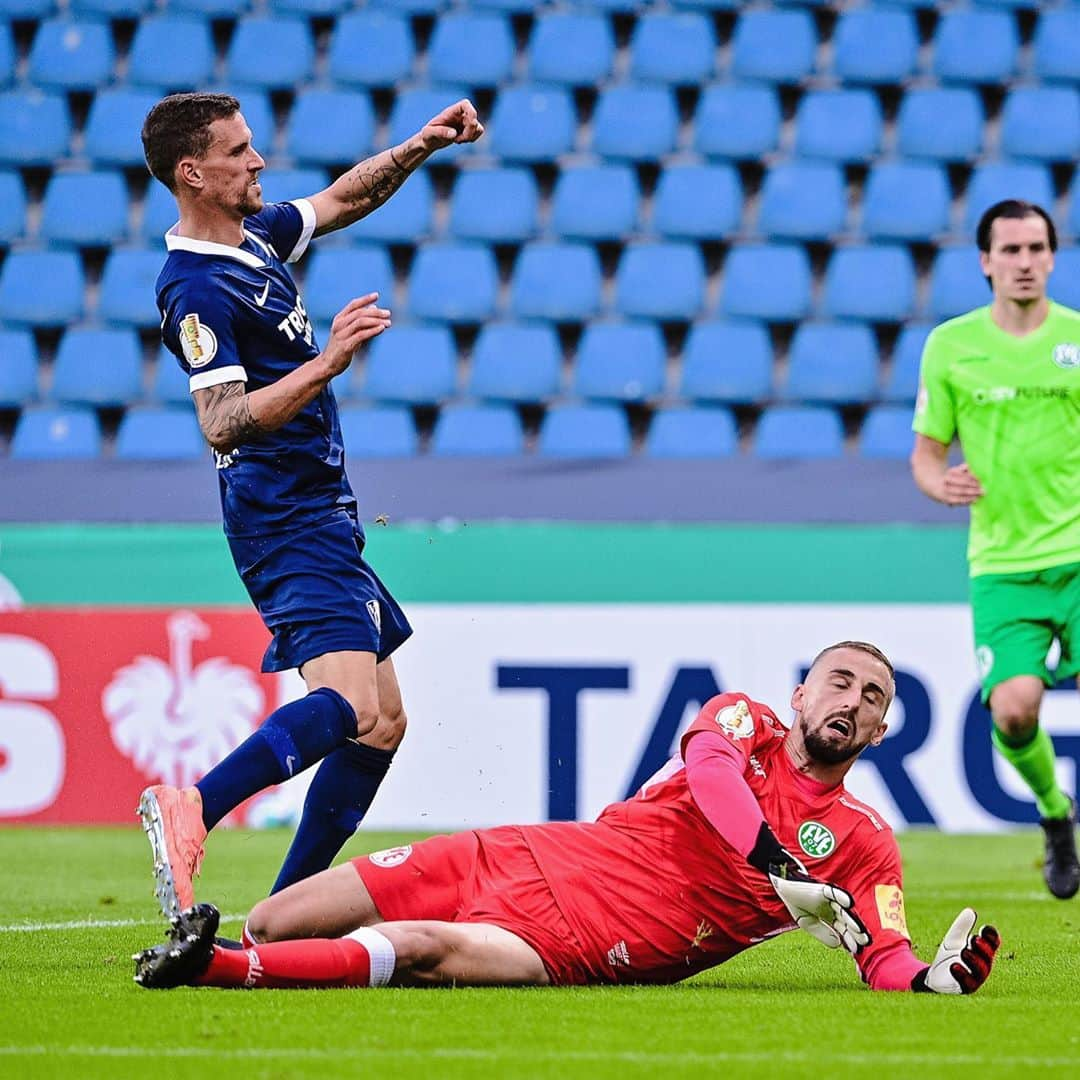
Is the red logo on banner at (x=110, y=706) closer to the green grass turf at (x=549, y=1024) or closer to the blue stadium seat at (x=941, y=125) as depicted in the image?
the green grass turf at (x=549, y=1024)

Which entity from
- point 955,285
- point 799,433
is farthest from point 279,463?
point 955,285

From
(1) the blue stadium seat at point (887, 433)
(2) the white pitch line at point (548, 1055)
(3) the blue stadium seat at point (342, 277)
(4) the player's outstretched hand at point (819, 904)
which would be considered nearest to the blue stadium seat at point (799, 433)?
(1) the blue stadium seat at point (887, 433)

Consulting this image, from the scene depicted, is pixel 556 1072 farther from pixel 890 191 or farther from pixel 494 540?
pixel 890 191

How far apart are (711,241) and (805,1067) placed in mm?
9918

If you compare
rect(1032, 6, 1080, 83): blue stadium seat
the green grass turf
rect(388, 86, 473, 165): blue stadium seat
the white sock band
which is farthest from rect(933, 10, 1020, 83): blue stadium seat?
the white sock band

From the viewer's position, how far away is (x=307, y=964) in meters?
4.11

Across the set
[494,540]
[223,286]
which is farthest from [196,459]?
[223,286]

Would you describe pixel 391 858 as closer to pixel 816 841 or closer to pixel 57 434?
pixel 816 841

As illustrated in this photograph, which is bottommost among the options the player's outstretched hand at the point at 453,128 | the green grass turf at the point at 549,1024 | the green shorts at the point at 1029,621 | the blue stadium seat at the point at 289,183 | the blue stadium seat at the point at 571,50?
the green grass turf at the point at 549,1024

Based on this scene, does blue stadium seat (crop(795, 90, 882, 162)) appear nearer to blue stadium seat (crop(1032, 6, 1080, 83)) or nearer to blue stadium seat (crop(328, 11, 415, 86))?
blue stadium seat (crop(1032, 6, 1080, 83))

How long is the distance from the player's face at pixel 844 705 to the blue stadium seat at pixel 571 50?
382 inches

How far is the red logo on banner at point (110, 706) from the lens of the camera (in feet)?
30.7

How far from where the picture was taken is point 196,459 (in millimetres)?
10102

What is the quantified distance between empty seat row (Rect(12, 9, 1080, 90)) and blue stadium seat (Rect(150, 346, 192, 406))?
252 centimetres
